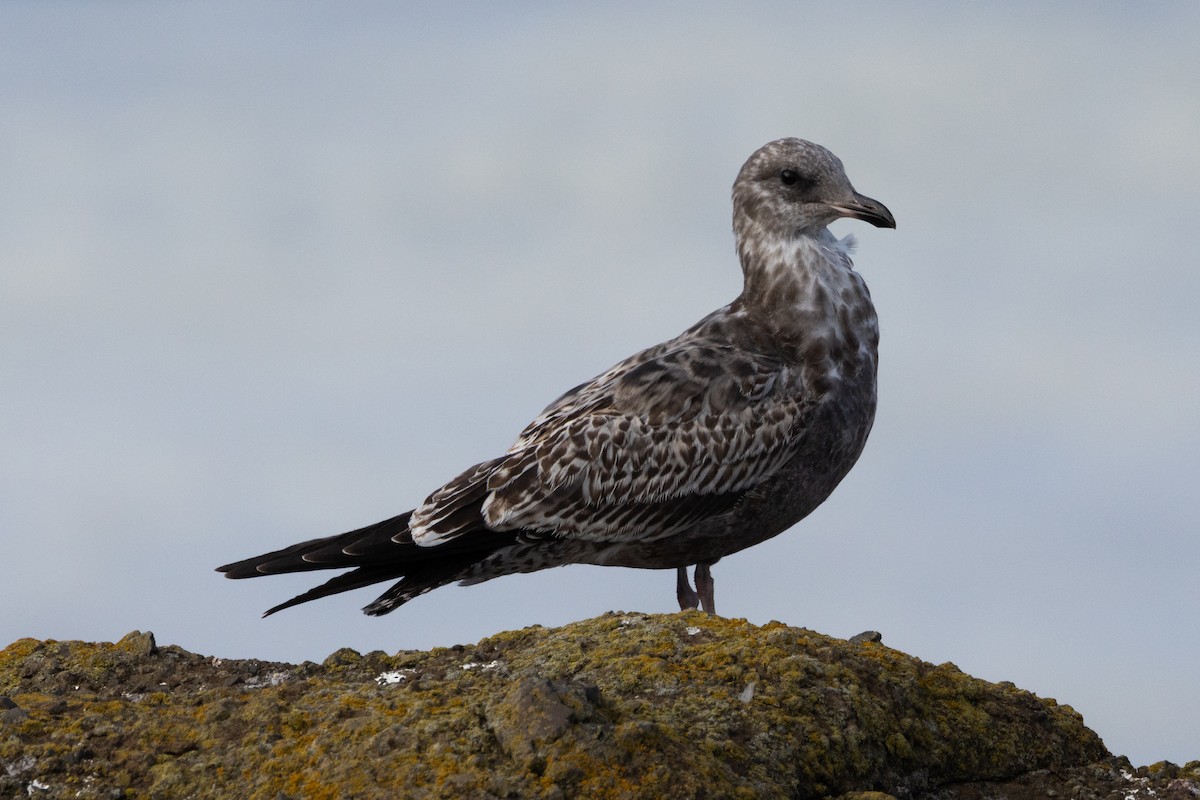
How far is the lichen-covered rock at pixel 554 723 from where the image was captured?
20.7 feet

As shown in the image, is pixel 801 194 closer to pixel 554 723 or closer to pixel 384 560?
pixel 384 560

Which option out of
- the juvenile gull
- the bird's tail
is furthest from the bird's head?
the bird's tail

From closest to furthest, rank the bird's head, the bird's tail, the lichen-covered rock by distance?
the lichen-covered rock, the bird's tail, the bird's head

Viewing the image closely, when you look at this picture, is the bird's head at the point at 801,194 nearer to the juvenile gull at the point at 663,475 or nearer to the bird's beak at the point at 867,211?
the bird's beak at the point at 867,211

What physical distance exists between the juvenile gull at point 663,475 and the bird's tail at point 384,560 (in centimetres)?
1

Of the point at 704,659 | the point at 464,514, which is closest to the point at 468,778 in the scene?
the point at 704,659

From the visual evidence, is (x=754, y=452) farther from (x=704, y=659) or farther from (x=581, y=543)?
(x=704, y=659)

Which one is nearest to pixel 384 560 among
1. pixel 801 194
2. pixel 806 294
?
pixel 806 294

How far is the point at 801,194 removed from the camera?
11469 millimetres

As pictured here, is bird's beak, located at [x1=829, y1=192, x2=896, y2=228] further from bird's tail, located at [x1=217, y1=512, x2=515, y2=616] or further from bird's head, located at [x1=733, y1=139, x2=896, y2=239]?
bird's tail, located at [x1=217, y1=512, x2=515, y2=616]

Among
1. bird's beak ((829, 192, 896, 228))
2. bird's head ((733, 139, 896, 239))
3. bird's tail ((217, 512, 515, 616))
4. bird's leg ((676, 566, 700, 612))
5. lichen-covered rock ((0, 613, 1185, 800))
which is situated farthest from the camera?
bird's head ((733, 139, 896, 239))

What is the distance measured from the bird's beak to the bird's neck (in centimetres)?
32

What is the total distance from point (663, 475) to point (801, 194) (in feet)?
8.70

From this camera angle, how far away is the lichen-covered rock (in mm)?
6301
